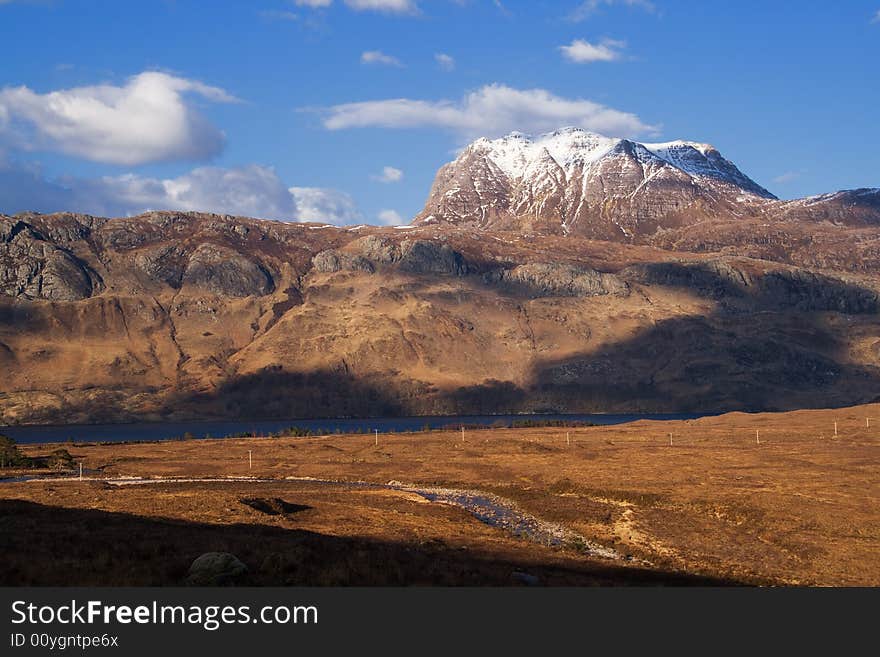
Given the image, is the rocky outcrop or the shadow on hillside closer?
the rocky outcrop

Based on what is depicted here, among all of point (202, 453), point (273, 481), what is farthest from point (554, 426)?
point (273, 481)

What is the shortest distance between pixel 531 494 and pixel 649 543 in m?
26.5

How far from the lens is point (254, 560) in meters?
30.6

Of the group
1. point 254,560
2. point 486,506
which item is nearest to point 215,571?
point 254,560

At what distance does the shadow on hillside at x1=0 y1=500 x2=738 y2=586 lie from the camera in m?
27.1

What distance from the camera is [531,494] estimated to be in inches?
2867

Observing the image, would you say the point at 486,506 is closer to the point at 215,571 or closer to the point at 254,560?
the point at 254,560

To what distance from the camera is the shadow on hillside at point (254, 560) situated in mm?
27062

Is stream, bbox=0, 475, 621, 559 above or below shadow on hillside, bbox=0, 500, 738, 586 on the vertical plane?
below

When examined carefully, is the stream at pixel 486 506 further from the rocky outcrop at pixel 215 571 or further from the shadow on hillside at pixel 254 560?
the rocky outcrop at pixel 215 571

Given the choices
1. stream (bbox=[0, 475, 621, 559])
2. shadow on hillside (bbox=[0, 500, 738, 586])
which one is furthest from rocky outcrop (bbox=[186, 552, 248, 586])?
stream (bbox=[0, 475, 621, 559])

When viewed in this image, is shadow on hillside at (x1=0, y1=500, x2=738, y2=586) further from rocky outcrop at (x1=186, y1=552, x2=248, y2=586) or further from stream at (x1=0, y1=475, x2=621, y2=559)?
stream at (x1=0, y1=475, x2=621, y2=559)

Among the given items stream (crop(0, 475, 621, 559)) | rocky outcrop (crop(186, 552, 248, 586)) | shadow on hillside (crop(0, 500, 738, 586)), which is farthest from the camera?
stream (crop(0, 475, 621, 559))

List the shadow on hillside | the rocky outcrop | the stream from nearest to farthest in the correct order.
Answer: the rocky outcrop, the shadow on hillside, the stream
